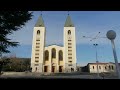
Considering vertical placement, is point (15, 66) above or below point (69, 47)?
below

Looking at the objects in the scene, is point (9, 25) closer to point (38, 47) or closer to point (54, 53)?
point (38, 47)

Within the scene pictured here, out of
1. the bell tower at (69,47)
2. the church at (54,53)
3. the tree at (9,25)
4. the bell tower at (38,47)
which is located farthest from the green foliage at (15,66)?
the bell tower at (69,47)

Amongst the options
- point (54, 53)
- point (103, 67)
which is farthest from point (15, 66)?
point (54, 53)

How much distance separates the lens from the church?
151 ft

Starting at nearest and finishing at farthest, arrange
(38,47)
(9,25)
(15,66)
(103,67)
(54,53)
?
1. (9,25)
2. (15,66)
3. (103,67)
4. (38,47)
5. (54,53)

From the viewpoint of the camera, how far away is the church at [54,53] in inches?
1813

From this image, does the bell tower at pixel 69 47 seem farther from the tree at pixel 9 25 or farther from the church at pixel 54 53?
the tree at pixel 9 25

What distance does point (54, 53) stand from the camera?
173ft

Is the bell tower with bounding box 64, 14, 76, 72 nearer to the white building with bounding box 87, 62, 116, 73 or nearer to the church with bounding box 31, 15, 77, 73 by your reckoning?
the church with bounding box 31, 15, 77, 73

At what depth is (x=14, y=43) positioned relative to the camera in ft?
21.4

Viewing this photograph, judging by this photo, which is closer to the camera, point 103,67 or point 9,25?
point 9,25
